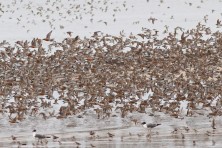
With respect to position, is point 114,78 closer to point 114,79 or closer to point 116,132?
point 114,79

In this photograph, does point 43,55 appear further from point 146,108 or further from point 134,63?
point 146,108

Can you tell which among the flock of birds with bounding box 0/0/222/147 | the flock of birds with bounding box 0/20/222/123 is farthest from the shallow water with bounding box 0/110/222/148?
the flock of birds with bounding box 0/20/222/123

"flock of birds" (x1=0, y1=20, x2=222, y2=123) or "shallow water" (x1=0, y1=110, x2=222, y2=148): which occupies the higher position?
"flock of birds" (x1=0, y1=20, x2=222, y2=123)

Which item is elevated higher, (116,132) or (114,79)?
(114,79)

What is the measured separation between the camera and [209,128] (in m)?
10.1

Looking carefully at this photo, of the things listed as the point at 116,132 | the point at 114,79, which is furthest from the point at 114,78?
the point at 116,132

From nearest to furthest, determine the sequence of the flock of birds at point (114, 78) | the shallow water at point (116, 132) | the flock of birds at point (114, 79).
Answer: the shallow water at point (116, 132), the flock of birds at point (114, 79), the flock of birds at point (114, 78)

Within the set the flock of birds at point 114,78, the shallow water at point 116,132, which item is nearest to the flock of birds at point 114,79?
the flock of birds at point 114,78

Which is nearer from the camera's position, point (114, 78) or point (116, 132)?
point (116, 132)

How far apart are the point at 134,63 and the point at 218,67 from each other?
7.64ft

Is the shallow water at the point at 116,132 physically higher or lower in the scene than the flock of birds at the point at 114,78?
lower

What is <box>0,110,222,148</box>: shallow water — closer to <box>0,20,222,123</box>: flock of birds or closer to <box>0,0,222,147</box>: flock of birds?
<box>0,0,222,147</box>: flock of birds

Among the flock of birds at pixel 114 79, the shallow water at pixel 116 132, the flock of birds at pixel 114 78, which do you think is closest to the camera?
the shallow water at pixel 116 132

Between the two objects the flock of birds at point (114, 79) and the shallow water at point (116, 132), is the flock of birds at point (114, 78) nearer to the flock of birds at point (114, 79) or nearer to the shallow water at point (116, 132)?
the flock of birds at point (114, 79)
